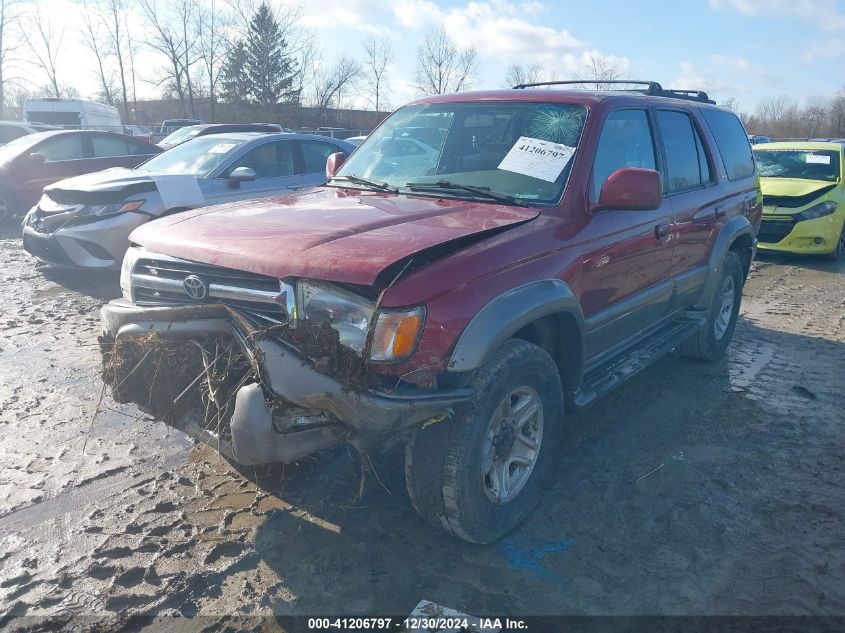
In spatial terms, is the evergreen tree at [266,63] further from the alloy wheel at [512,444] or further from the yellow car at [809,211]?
the alloy wheel at [512,444]

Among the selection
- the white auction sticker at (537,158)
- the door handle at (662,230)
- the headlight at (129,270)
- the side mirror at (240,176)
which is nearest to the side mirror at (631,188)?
the white auction sticker at (537,158)

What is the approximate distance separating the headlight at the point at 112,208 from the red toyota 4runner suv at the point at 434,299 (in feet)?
11.9

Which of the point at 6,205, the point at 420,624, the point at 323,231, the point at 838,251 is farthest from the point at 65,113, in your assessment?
the point at 420,624

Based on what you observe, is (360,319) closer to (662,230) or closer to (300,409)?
(300,409)

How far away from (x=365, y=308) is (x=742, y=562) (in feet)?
6.75

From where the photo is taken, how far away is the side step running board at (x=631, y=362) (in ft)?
11.8

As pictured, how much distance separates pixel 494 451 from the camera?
2.99 meters

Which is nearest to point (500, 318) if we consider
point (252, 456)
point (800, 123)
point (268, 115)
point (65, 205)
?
point (252, 456)

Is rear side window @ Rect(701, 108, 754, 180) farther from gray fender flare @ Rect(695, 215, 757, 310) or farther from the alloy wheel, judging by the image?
the alloy wheel

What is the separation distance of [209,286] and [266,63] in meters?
45.2

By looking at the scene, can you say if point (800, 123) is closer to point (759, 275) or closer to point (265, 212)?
point (759, 275)

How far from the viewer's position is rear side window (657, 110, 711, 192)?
4473mm

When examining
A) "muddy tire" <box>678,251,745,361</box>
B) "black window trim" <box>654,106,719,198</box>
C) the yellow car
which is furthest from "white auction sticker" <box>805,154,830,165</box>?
"black window trim" <box>654,106,719,198</box>

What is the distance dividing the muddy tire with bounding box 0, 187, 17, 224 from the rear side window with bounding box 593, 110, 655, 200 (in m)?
11.0
